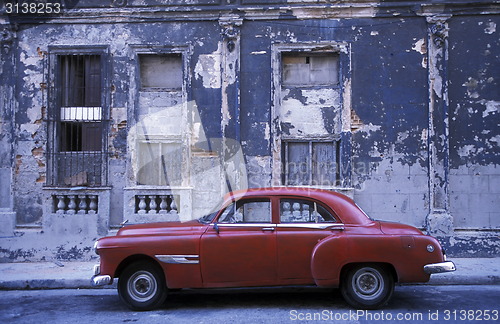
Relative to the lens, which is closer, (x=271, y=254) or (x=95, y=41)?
(x=271, y=254)

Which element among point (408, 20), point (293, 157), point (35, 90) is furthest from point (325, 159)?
point (35, 90)

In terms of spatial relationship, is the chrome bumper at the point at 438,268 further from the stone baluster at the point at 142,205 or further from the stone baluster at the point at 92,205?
the stone baluster at the point at 92,205

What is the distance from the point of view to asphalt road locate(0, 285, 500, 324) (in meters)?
6.20

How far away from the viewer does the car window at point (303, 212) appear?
667 centimetres

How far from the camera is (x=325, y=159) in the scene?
36.4ft

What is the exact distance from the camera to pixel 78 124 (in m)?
11.4

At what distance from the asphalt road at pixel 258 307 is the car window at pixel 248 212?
1.16 m

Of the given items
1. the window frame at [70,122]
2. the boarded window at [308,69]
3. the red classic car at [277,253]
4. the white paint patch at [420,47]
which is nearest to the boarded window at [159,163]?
the window frame at [70,122]

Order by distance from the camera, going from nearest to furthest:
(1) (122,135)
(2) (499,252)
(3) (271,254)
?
(3) (271,254) → (2) (499,252) → (1) (122,135)

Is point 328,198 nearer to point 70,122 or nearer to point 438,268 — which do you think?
point 438,268

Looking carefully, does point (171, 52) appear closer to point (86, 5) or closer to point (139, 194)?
point (86, 5)

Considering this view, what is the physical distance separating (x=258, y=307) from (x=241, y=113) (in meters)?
5.16

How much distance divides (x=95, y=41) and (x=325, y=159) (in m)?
5.61

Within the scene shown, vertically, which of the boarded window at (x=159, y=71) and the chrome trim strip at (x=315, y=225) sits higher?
the boarded window at (x=159, y=71)
